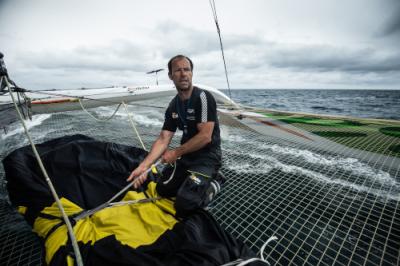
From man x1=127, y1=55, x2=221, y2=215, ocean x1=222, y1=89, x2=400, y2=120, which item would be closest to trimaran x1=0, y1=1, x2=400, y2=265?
man x1=127, y1=55, x2=221, y2=215

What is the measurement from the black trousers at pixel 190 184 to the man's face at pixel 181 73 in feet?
3.11

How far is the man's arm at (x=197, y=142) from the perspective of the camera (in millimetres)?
2354

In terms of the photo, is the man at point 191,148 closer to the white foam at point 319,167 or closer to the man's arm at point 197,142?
the man's arm at point 197,142

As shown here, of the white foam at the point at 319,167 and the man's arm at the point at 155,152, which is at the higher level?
the man's arm at the point at 155,152

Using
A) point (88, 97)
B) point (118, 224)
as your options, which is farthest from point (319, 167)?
point (88, 97)

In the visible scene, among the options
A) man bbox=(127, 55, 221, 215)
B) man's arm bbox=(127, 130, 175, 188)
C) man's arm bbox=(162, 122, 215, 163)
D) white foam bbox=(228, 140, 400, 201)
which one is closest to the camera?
man bbox=(127, 55, 221, 215)

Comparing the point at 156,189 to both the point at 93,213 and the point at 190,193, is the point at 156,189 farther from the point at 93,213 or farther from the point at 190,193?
the point at 93,213

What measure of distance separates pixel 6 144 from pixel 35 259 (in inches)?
192

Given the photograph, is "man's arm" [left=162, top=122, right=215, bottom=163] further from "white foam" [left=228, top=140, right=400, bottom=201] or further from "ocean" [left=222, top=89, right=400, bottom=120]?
"ocean" [left=222, top=89, right=400, bottom=120]

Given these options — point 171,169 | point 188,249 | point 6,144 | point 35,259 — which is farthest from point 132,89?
point 188,249

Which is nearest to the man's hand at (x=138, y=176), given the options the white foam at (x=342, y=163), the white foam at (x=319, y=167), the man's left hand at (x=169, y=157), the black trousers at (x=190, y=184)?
the black trousers at (x=190, y=184)

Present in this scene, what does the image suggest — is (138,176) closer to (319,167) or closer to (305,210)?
(305,210)

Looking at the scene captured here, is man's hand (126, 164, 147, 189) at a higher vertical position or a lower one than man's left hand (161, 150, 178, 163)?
lower

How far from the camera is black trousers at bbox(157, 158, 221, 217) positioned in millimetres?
1951
